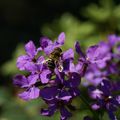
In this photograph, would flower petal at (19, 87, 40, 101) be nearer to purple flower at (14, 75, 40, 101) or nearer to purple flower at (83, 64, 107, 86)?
purple flower at (14, 75, 40, 101)

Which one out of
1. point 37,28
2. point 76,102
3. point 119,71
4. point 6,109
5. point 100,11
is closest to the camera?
point 119,71

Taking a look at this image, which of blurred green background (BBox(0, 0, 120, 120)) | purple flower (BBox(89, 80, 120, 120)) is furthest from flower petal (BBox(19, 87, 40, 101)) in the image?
blurred green background (BBox(0, 0, 120, 120))

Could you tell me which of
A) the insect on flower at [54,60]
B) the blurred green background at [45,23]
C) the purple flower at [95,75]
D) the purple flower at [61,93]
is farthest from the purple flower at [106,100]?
the blurred green background at [45,23]

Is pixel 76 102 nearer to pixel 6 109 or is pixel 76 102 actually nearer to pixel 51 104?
pixel 6 109

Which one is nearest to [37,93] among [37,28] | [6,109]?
[6,109]

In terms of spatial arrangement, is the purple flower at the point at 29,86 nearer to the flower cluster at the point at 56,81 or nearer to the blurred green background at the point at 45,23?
the flower cluster at the point at 56,81

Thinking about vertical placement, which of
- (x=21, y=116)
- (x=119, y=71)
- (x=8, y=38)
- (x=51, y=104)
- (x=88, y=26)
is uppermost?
(x=8, y=38)

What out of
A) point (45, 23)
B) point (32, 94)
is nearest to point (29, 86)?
point (32, 94)

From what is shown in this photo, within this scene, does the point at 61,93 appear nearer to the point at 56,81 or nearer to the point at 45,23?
the point at 56,81
